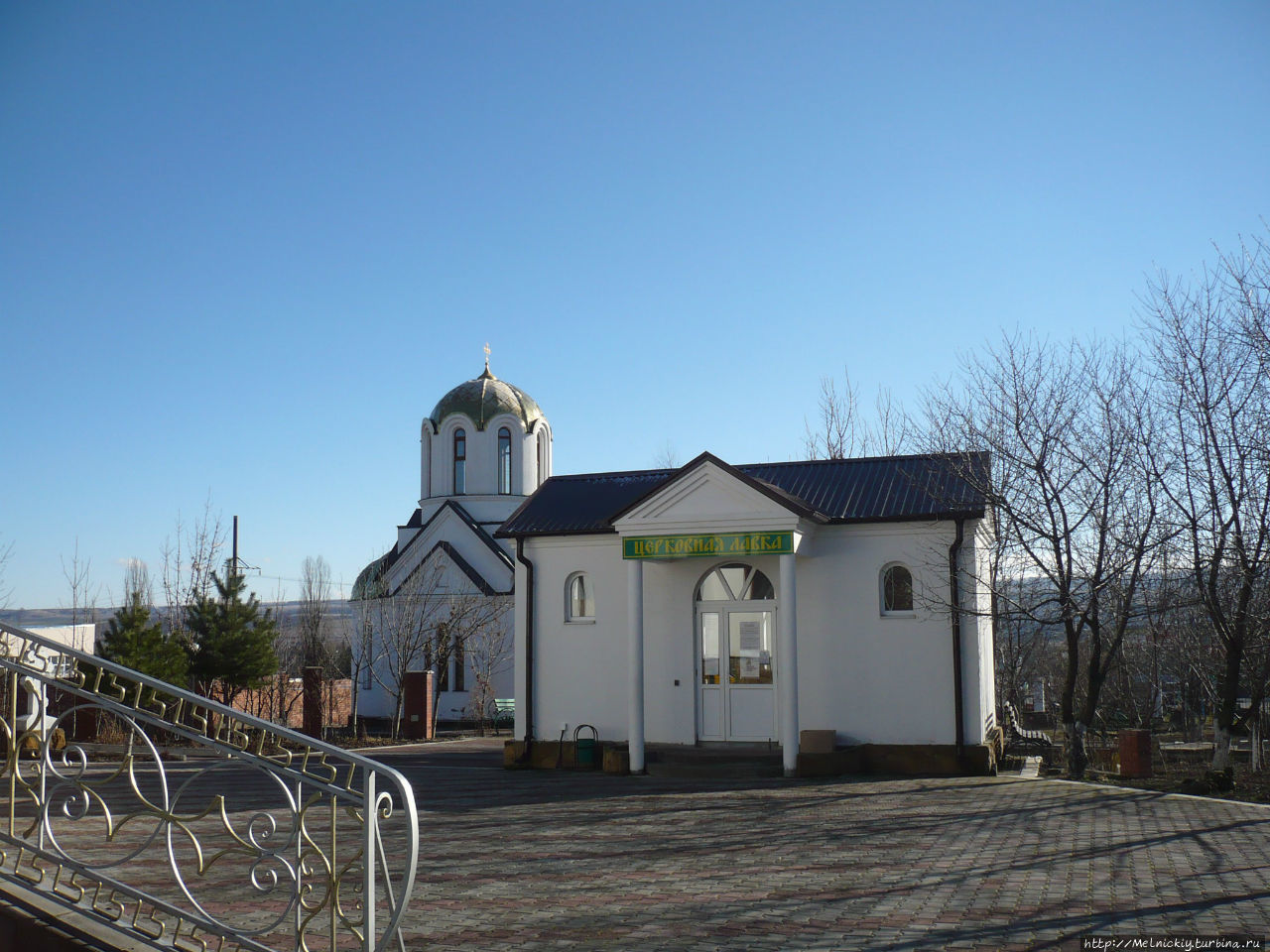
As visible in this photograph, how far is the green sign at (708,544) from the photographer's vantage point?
1683 centimetres

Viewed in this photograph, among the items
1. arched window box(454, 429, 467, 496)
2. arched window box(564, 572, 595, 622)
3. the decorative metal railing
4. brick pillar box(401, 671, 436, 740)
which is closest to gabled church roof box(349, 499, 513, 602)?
arched window box(454, 429, 467, 496)

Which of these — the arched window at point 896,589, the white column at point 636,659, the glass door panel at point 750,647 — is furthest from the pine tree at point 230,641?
the arched window at point 896,589

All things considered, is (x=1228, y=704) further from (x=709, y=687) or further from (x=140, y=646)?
(x=140, y=646)

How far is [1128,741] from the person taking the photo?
1648 centimetres

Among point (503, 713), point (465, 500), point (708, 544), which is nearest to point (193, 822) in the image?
point (708, 544)

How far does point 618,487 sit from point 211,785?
8697 mm

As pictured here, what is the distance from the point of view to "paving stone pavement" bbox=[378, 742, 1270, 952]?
23.4ft

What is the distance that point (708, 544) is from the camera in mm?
17328

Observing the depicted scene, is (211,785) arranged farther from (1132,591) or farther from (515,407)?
(515,407)

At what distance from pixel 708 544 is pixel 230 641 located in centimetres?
1308

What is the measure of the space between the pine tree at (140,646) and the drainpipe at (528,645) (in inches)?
303

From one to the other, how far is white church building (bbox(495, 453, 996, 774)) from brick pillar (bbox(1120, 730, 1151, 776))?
2.08 m

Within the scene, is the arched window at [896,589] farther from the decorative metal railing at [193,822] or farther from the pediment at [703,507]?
the decorative metal railing at [193,822]

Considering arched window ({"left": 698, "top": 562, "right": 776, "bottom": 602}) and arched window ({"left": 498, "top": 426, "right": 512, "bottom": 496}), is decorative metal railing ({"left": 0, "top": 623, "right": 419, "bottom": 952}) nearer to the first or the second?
arched window ({"left": 698, "top": 562, "right": 776, "bottom": 602})
